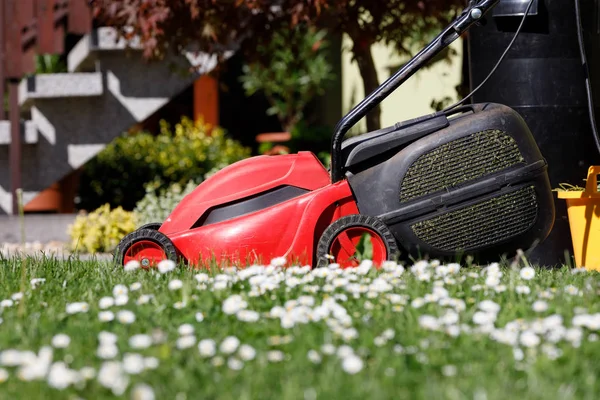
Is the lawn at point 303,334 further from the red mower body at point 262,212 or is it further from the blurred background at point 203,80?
the blurred background at point 203,80

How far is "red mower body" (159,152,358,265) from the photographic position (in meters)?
3.89

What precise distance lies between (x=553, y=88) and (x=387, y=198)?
40.9 inches

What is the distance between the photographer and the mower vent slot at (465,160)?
12.2ft

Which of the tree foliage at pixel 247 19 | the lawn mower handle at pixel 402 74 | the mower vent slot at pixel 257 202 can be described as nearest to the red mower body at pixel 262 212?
the mower vent slot at pixel 257 202

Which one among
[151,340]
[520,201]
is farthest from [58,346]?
[520,201]

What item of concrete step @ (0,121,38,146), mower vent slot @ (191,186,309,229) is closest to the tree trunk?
concrete step @ (0,121,38,146)

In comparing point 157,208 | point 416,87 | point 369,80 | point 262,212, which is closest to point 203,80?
point 416,87

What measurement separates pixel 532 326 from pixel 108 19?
4140mm

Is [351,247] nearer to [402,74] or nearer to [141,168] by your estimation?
[402,74]

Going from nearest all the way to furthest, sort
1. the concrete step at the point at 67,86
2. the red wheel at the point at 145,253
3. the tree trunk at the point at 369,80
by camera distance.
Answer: the red wheel at the point at 145,253 < the tree trunk at the point at 369,80 < the concrete step at the point at 67,86

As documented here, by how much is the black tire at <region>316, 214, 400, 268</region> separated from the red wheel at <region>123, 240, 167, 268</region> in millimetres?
627

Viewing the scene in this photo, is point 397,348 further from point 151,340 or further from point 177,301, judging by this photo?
point 177,301

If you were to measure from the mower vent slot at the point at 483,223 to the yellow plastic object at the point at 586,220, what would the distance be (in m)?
0.30

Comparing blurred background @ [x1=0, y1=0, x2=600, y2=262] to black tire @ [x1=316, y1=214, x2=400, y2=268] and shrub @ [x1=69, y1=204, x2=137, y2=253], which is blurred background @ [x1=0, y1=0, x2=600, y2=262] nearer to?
shrub @ [x1=69, y1=204, x2=137, y2=253]
